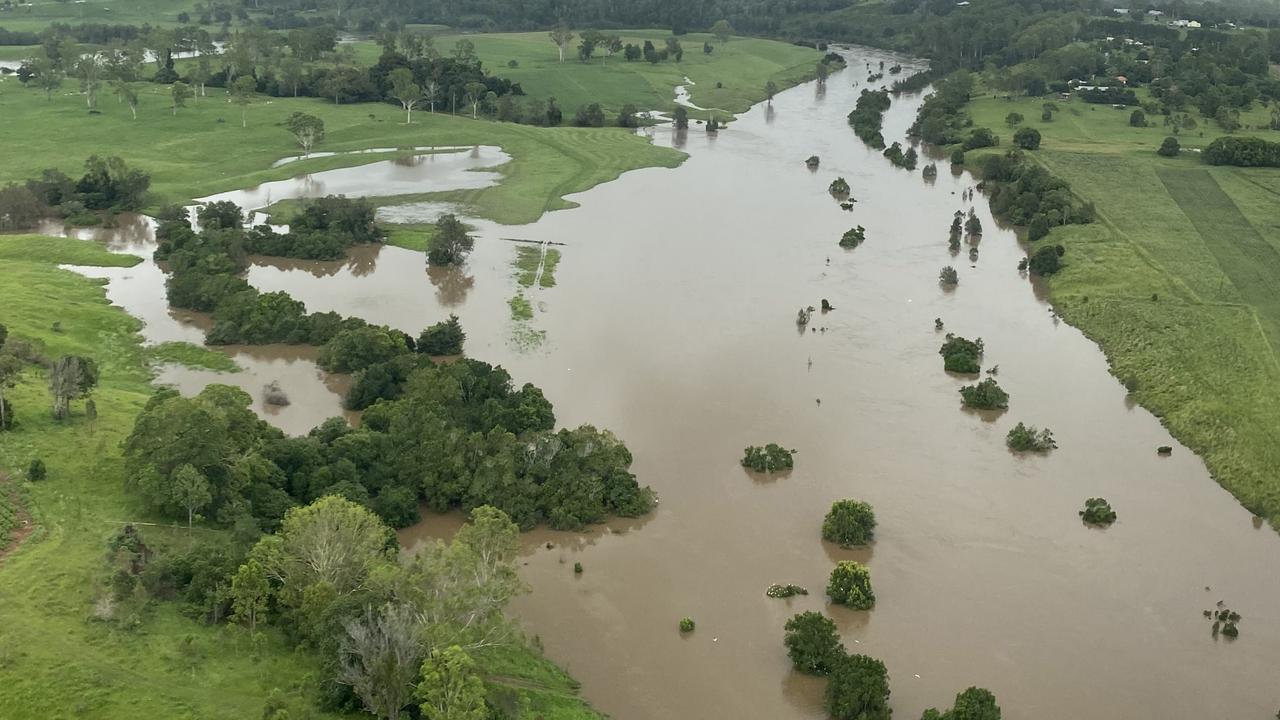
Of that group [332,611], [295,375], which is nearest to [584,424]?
[295,375]

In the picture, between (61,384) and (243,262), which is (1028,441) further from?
(243,262)

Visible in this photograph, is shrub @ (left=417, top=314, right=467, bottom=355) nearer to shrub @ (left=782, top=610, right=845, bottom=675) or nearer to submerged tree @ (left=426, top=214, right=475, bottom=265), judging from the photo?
submerged tree @ (left=426, top=214, right=475, bottom=265)

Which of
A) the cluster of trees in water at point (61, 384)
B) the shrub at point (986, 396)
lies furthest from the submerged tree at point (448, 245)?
the shrub at point (986, 396)

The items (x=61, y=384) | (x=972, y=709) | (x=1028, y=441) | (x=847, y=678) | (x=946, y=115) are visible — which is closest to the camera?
(x=972, y=709)

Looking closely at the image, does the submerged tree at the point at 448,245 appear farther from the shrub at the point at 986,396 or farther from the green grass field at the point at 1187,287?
the green grass field at the point at 1187,287

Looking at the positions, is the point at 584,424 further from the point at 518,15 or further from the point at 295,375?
the point at 518,15

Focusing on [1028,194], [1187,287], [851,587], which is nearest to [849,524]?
[851,587]
